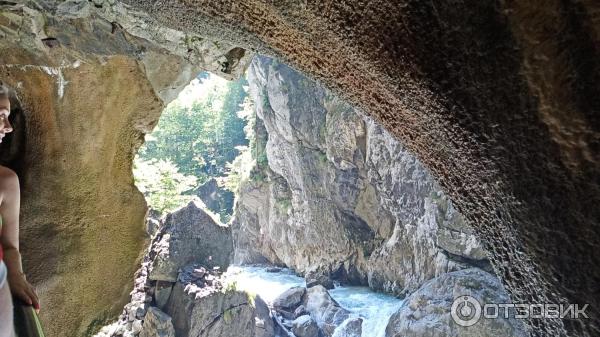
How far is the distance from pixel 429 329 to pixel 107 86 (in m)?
5.42

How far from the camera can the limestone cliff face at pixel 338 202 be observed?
9398mm

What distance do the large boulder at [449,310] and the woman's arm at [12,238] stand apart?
489 centimetres

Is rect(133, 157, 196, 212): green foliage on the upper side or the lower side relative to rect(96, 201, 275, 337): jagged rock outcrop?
upper

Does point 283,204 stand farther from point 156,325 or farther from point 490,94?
point 490,94

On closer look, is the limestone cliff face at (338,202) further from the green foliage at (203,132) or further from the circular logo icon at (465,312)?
the green foliage at (203,132)

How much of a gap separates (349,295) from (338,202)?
2.91 meters

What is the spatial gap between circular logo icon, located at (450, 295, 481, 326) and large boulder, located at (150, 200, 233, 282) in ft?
12.9

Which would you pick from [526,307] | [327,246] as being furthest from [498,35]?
[327,246]

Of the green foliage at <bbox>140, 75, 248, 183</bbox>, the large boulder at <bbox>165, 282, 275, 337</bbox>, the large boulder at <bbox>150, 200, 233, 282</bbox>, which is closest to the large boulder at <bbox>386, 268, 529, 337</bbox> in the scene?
the large boulder at <bbox>165, 282, 275, 337</bbox>

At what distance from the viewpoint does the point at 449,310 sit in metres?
6.07

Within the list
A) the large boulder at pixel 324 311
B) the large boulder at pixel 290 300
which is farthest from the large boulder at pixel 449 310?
the large boulder at pixel 290 300

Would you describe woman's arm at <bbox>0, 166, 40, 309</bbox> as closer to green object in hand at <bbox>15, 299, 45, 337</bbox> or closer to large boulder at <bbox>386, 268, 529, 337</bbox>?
green object in hand at <bbox>15, 299, 45, 337</bbox>

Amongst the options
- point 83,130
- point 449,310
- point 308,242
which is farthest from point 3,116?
point 308,242

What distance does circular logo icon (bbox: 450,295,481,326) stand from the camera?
5.36m
